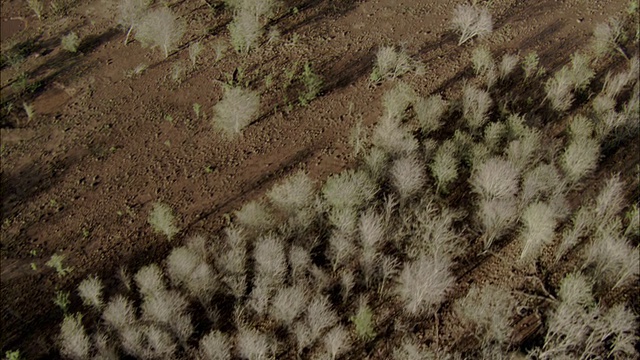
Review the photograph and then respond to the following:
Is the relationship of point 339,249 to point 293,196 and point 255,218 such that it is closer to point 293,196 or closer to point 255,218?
point 293,196

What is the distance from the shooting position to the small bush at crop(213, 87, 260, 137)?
32.6 m

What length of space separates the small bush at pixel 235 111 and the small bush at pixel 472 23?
1698cm

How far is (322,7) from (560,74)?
19.4 meters

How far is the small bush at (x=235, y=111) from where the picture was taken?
1283 inches

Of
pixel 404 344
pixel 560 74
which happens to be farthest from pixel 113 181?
pixel 560 74

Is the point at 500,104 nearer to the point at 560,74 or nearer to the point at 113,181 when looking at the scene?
the point at 560,74

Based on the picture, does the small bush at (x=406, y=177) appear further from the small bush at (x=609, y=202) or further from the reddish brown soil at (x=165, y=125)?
the small bush at (x=609, y=202)

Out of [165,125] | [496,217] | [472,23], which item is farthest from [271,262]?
[472,23]

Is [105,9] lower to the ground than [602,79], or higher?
higher

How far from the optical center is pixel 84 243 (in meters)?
28.7

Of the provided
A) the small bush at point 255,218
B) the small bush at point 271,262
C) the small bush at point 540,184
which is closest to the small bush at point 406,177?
the small bush at point 540,184

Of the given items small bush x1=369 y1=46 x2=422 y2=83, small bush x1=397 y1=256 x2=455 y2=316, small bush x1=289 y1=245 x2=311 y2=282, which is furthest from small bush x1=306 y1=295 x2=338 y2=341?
small bush x1=369 y1=46 x2=422 y2=83

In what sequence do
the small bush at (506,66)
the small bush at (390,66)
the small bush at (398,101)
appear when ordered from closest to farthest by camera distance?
the small bush at (398,101), the small bush at (506,66), the small bush at (390,66)

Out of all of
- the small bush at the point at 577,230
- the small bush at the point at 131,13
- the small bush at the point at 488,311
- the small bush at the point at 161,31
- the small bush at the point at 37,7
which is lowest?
the small bush at the point at 488,311
